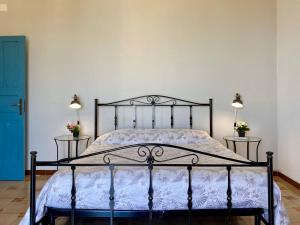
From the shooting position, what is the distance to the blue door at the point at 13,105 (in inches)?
157

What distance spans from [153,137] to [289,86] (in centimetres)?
191

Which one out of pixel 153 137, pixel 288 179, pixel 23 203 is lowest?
pixel 23 203

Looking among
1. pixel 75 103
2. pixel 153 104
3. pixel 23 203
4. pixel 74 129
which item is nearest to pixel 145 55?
pixel 153 104

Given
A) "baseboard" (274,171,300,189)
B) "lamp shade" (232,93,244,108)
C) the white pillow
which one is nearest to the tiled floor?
"baseboard" (274,171,300,189)

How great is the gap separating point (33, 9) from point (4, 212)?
280 cm

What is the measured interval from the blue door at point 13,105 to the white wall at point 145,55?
17 centimetres

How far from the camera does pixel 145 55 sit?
4.10m

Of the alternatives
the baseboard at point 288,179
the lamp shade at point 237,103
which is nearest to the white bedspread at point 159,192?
the baseboard at point 288,179

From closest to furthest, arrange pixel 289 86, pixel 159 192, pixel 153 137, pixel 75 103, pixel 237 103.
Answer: pixel 159 192, pixel 153 137, pixel 289 86, pixel 237 103, pixel 75 103

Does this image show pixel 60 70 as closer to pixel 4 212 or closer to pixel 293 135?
pixel 4 212

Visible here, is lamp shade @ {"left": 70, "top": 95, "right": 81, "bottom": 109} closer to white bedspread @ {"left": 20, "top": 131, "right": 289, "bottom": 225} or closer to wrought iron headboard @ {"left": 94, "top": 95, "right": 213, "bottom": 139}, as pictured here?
Answer: wrought iron headboard @ {"left": 94, "top": 95, "right": 213, "bottom": 139}

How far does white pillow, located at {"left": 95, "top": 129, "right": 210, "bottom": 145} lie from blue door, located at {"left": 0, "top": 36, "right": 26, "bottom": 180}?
1.29 metres

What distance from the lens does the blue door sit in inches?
157

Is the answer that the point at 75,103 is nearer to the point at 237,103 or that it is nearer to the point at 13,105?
the point at 13,105
